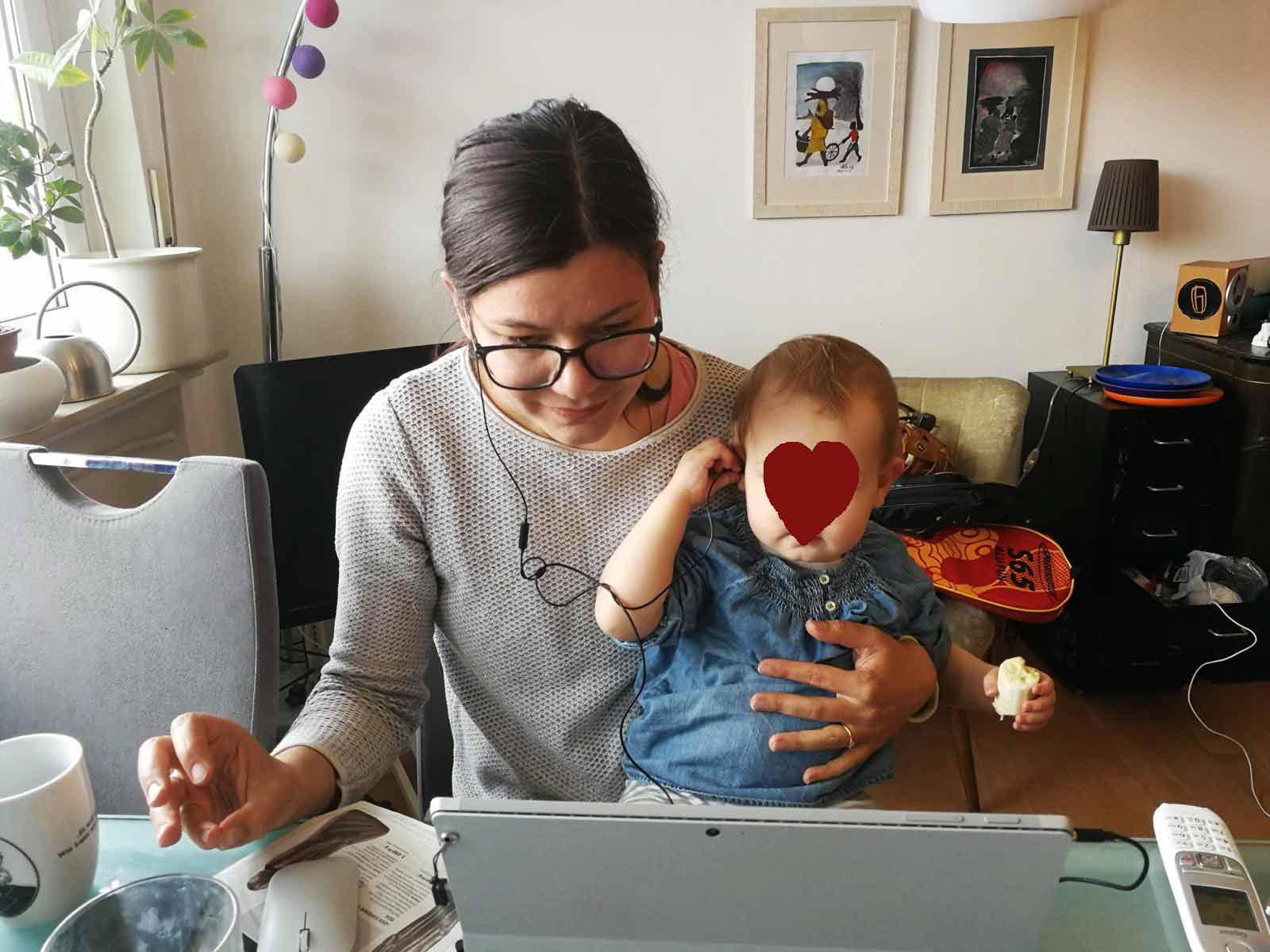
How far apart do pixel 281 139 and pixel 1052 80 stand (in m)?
2.18

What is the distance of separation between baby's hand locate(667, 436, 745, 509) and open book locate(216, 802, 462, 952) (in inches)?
16.3

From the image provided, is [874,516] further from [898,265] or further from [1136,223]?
[1136,223]

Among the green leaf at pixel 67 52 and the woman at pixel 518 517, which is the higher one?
the green leaf at pixel 67 52

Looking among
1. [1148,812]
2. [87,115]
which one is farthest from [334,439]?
[1148,812]

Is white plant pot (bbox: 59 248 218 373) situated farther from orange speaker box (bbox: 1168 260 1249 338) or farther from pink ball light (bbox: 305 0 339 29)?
orange speaker box (bbox: 1168 260 1249 338)

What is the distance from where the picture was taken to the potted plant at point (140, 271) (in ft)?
6.25

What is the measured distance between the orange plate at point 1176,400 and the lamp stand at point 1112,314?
0.18 metres

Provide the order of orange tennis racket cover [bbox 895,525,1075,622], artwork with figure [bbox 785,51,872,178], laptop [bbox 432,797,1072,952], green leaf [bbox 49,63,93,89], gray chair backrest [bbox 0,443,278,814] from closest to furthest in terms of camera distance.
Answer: laptop [bbox 432,797,1072,952]
gray chair backrest [bbox 0,443,278,814]
green leaf [bbox 49,63,93,89]
orange tennis racket cover [bbox 895,525,1075,622]
artwork with figure [bbox 785,51,872,178]

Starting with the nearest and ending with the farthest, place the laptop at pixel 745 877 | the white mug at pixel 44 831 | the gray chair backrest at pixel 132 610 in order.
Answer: the laptop at pixel 745 877 < the white mug at pixel 44 831 < the gray chair backrest at pixel 132 610

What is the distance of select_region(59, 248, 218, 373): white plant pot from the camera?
193 centimetres

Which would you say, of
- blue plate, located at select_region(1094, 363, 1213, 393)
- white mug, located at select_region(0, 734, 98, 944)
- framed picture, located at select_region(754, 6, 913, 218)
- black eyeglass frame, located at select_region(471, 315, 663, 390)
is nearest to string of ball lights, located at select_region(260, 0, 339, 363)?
framed picture, located at select_region(754, 6, 913, 218)

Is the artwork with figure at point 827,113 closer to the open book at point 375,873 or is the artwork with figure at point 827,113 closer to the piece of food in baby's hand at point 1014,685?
the piece of food in baby's hand at point 1014,685

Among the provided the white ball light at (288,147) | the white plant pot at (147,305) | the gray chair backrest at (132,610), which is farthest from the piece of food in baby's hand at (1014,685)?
the white ball light at (288,147)

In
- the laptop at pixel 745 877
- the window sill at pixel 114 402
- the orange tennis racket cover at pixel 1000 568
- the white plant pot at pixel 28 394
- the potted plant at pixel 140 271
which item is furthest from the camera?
the orange tennis racket cover at pixel 1000 568
